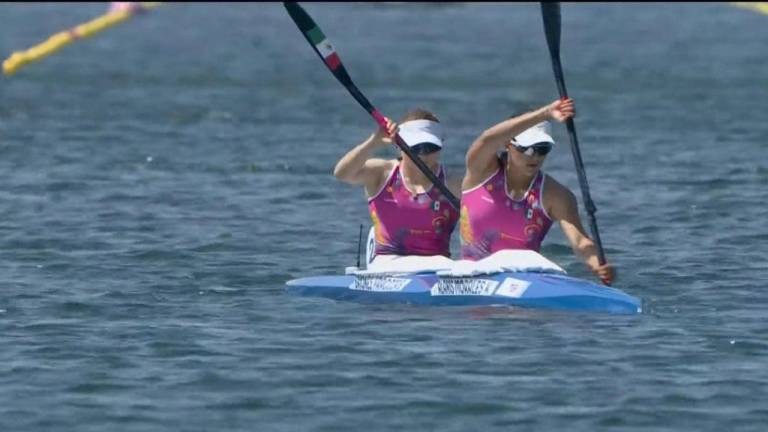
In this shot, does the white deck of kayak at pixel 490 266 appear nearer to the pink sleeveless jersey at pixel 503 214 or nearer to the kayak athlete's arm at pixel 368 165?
the pink sleeveless jersey at pixel 503 214

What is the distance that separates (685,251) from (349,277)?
4.13m

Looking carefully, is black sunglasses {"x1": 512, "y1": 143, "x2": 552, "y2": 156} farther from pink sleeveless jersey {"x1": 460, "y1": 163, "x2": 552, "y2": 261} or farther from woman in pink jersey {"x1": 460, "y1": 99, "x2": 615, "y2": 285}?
pink sleeveless jersey {"x1": 460, "y1": 163, "x2": 552, "y2": 261}

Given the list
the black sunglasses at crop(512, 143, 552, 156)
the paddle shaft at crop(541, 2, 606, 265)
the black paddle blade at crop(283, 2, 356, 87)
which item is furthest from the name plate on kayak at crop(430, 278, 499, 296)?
the black paddle blade at crop(283, 2, 356, 87)

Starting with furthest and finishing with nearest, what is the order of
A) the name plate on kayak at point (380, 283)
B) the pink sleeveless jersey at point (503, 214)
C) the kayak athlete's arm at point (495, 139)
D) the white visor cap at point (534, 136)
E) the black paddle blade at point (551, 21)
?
1. the black paddle blade at point (551, 21)
2. the name plate on kayak at point (380, 283)
3. the pink sleeveless jersey at point (503, 214)
4. the white visor cap at point (534, 136)
5. the kayak athlete's arm at point (495, 139)

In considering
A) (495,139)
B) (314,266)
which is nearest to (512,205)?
(495,139)

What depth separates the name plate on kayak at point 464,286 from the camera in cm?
1502

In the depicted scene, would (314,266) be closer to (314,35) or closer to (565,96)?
(314,35)

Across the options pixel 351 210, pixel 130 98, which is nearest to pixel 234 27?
pixel 130 98

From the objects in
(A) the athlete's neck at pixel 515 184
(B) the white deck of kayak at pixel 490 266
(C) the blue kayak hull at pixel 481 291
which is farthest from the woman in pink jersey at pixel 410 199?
(A) the athlete's neck at pixel 515 184

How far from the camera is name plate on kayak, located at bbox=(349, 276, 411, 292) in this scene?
15492mm

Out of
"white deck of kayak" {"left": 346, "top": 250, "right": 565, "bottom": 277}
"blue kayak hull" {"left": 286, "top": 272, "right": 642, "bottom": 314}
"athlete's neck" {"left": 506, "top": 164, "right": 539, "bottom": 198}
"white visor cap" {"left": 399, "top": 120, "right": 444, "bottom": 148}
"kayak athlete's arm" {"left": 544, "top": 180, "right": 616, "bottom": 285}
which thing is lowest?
"blue kayak hull" {"left": 286, "top": 272, "right": 642, "bottom": 314}

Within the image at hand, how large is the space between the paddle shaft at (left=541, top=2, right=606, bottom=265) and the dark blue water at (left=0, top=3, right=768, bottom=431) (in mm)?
723

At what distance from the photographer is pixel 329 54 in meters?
17.5

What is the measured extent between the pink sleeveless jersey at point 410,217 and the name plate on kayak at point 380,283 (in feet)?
1.50
